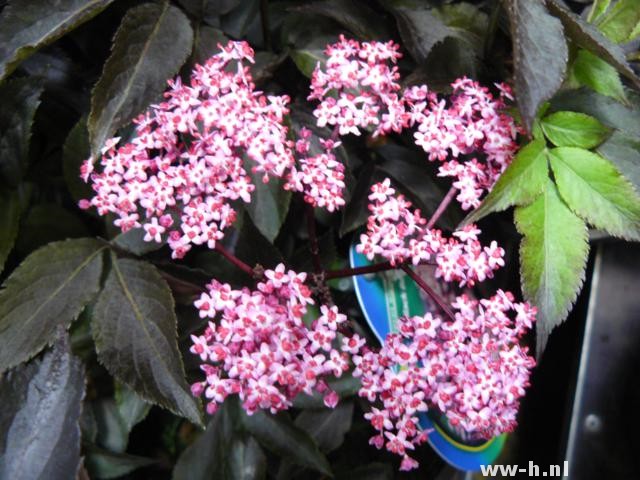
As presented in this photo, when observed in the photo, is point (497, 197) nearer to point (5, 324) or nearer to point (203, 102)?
point (203, 102)

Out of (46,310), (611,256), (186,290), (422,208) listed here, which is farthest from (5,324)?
(611,256)

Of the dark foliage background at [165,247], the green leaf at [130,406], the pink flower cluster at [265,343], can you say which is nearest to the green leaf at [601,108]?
the dark foliage background at [165,247]

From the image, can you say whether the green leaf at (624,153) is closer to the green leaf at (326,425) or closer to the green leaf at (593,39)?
the green leaf at (593,39)

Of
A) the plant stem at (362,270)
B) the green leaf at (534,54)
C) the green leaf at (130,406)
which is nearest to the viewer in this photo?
→ the green leaf at (534,54)

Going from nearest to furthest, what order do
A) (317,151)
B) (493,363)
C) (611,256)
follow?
1. (493,363)
2. (317,151)
3. (611,256)

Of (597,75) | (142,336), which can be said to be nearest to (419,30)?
(597,75)

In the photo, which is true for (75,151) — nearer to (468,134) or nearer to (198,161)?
(198,161)

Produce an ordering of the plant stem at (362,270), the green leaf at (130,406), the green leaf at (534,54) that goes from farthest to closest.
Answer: the green leaf at (130,406) < the plant stem at (362,270) < the green leaf at (534,54)

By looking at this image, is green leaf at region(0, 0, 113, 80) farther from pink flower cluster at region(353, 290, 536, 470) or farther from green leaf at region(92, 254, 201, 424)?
pink flower cluster at region(353, 290, 536, 470)
